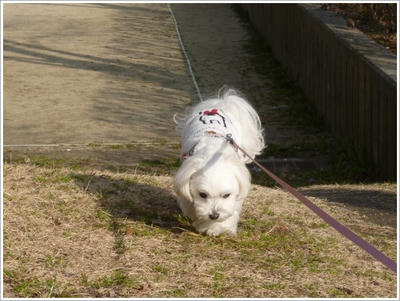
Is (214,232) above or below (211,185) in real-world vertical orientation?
below

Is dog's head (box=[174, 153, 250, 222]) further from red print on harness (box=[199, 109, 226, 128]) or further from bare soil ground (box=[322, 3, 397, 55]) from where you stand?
bare soil ground (box=[322, 3, 397, 55])

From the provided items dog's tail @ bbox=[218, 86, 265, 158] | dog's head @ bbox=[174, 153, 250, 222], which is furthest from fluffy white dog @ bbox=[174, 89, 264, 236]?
dog's tail @ bbox=[218, 86, 265, 158]

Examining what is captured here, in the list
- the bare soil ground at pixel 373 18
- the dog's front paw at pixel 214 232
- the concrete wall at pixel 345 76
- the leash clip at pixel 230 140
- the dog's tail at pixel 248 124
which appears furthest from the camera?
the bare soil ground at pixel 373 18

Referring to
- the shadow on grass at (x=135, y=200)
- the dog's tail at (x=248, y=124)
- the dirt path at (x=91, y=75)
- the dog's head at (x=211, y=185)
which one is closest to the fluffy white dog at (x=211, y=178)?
the dog's head at (x=211, y=185)

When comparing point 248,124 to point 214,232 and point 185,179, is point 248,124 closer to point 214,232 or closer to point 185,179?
point 214,232

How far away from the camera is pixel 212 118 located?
5.66m

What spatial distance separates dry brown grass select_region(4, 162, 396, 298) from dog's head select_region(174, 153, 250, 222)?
0.25 metres

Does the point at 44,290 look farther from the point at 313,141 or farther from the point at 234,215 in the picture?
the point at 313,141

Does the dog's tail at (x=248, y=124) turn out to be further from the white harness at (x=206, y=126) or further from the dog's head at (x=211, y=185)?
the dog's head at (x=211, y=185)

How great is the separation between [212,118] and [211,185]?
2.99ft

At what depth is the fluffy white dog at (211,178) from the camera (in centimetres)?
489

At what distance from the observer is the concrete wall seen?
→ 808 centimetres

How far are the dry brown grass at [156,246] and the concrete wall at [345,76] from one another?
6.04ft

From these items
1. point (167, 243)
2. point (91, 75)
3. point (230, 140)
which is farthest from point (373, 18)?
point (167, 243)
